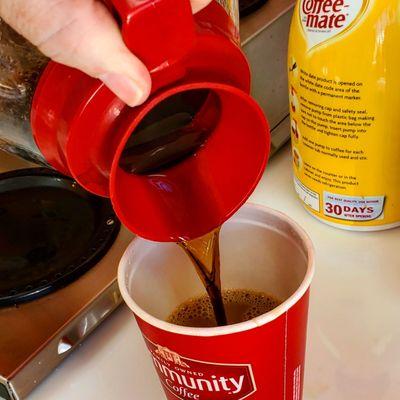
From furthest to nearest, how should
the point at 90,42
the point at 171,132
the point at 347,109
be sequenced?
1. the point at 347,109
2. the point at 171,132
3. the point at 90,42

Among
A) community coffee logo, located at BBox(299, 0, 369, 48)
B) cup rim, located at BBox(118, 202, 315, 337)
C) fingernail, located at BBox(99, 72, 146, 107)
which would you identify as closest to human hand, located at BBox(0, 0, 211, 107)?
fingernail, located at BBox(99, 72, 146, 107)

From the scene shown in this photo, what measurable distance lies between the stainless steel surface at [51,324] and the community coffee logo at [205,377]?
0.42 ft

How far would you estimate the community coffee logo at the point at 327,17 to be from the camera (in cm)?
47

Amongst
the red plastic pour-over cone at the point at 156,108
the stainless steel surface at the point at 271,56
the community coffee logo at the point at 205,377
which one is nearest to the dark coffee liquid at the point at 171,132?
the red plastic pour-over cone at the point at 156,108

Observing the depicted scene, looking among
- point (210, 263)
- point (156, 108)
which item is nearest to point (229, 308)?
point (210, 263)

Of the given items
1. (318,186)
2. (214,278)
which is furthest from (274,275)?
(318,186)

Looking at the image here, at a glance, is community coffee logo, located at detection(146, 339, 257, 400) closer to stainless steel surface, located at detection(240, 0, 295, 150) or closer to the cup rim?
the cup rim

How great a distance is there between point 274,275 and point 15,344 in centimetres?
20

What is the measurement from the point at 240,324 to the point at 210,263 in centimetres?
10

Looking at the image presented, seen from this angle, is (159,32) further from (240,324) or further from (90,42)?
(240,324)

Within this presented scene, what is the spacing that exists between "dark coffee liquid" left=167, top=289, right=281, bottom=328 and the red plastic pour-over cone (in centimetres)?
8

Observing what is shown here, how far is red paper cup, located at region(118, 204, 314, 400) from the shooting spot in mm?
335

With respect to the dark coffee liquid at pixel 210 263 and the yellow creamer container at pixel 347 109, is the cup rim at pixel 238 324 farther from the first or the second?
the yellow creamer container at pixel 347 109

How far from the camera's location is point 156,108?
36 cm
